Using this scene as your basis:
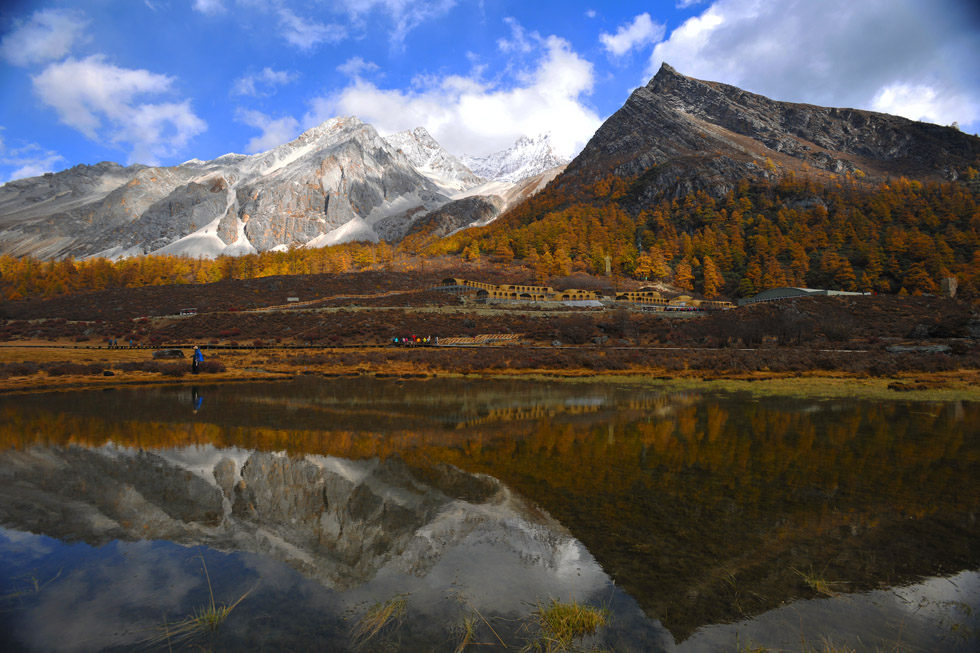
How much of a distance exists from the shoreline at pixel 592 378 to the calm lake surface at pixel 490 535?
707cm

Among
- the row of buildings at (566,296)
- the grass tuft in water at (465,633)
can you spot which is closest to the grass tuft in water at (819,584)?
the grass tuft in water at (465,633)

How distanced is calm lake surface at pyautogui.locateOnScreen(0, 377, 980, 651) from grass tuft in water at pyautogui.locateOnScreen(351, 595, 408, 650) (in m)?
0.04

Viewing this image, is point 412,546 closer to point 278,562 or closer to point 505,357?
point 278,562

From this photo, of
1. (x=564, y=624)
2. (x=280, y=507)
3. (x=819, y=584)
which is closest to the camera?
(x=564, y=624)

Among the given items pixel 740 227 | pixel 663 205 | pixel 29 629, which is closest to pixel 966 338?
pixel 29 629

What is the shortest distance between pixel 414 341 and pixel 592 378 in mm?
21651

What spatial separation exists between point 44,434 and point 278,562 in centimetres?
1098

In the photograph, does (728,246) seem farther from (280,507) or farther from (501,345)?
(280,507)

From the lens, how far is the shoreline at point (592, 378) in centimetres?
1843

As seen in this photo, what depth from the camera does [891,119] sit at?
188m

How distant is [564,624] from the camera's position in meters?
4.11

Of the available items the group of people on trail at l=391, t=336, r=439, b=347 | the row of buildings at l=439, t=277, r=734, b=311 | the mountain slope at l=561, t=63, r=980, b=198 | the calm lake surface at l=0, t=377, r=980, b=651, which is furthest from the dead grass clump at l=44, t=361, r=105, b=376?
the mountain slope at l=561, t=63, r=980, b=198

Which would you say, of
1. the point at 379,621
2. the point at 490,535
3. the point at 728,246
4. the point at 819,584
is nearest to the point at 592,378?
the point at 490,535

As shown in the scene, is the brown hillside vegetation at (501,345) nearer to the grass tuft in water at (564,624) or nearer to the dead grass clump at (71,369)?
the dead grass clump at (71,369)
